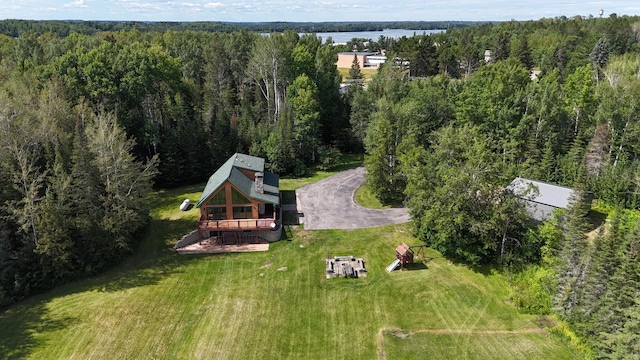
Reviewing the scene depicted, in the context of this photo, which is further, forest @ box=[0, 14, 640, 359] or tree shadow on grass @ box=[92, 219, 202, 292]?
tree shadow on grass @ box=[92, 219, 202, 292]

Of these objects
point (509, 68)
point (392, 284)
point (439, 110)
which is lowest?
point (392, 284)

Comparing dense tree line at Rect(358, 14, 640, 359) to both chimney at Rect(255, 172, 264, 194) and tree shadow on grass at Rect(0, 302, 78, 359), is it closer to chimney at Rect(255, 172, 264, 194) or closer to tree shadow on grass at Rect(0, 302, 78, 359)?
chimney at Rect(255, 172, 264, 194)

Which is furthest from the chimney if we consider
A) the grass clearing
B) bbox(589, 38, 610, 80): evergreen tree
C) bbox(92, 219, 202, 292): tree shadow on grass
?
bbox(589, 38, 610, 80): evergreen tree

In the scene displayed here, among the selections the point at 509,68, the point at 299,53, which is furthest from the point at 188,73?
the point at 509,68

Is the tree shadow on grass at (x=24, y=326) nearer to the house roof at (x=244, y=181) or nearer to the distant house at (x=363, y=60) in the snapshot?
the house roof at (x=244, y=181)

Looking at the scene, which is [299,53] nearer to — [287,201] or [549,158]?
[287,201]

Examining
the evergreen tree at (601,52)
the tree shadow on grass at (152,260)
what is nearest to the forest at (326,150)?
the tree shadow on grass at (152,260)
